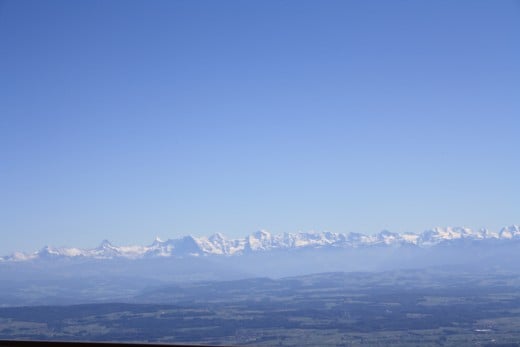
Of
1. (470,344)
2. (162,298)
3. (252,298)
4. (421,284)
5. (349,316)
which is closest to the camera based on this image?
(470,344)

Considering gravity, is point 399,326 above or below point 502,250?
below

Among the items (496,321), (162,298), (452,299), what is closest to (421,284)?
(452,299)

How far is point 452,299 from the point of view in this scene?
6506 centimetres

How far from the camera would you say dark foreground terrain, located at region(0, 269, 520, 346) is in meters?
35.8

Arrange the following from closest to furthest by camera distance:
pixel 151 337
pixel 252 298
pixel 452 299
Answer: pixel 151 337
pixel 452 299
pixel 252 298

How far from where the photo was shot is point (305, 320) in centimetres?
5022

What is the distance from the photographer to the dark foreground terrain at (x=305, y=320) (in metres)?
35.8

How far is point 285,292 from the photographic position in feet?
293

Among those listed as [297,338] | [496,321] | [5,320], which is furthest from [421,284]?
[5,320]

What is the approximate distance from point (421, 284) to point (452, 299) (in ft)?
96.3

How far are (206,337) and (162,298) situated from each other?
48.8 metres

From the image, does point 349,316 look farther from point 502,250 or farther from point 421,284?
point 502,250

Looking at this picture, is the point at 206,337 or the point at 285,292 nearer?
Result: the point at 206,337

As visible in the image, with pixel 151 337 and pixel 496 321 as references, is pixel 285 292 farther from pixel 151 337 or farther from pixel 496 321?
pixel 151 337
